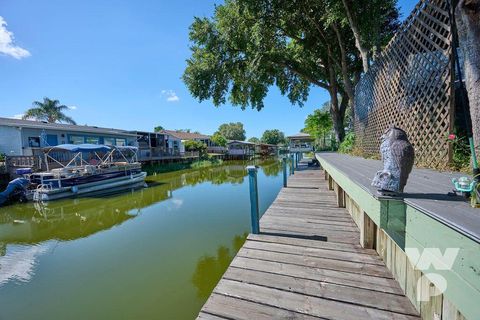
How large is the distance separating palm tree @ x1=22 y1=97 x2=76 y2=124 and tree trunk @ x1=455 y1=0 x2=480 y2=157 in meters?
37.0

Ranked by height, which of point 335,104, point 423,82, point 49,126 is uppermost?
point 335,104

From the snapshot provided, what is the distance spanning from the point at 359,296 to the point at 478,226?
4.57 ft

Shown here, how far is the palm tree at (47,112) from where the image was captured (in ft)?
89.6

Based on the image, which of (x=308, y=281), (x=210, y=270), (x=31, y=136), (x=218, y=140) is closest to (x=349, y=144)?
(x=210, y=270)

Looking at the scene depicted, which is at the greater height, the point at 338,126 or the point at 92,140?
the point at 338,126

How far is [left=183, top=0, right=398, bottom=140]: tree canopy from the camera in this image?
11.0 m

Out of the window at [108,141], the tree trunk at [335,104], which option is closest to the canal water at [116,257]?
the tree trunk at [335,104]

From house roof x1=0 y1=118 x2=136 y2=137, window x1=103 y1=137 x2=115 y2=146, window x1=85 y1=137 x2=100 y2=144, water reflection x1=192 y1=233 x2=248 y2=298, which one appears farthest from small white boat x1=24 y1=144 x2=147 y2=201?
water reflection x1=192 y1=233 x2=248 y2=298

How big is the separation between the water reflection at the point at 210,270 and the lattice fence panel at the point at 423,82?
424cm

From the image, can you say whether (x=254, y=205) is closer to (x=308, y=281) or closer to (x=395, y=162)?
(x=308, y=281)

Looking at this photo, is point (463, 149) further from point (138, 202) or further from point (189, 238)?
point (138, 202)

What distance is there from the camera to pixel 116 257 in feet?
16.2

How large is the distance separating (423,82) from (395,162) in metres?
3.57

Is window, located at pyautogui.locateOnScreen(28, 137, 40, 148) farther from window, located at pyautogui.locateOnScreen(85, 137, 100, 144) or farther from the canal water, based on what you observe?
the canal water
